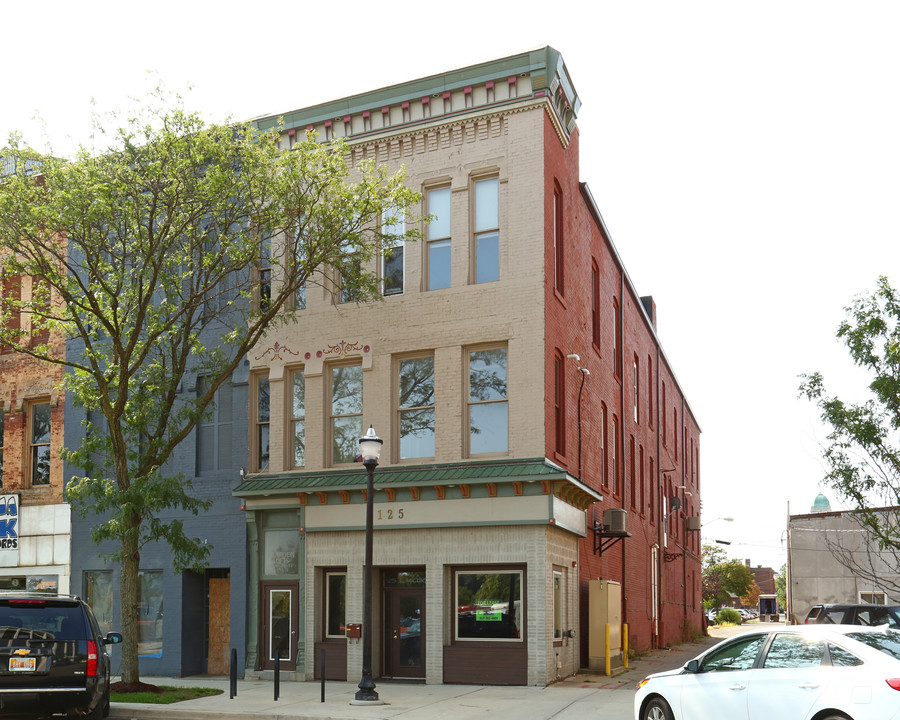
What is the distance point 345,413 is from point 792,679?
43.8 ft

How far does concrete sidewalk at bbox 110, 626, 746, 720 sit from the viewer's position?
1588cm

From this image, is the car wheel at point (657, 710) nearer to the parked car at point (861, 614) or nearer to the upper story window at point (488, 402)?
the upper story window at point (488, 402)

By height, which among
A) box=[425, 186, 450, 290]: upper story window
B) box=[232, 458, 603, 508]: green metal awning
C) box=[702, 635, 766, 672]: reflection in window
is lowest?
box=[702, 635, 766, 672]: reflection in window

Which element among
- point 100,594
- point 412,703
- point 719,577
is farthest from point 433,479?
point 719,577

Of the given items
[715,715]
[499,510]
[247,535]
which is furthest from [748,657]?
[247,535]

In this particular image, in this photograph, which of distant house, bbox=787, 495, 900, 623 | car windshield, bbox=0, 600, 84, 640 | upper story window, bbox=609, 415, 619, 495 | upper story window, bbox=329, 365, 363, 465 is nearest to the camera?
car windshield, bbox=0, 600, 84, 640

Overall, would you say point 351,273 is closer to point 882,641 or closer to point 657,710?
point 657,710

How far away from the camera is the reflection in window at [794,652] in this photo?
11000mm

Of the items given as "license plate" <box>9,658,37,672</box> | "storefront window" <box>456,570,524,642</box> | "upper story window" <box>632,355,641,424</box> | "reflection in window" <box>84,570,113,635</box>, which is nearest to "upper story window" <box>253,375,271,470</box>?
"reflection in window" <box>84,570,113,635</box>

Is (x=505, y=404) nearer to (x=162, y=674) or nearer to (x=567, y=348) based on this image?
(x=567, y=348)

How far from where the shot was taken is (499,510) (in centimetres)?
2017

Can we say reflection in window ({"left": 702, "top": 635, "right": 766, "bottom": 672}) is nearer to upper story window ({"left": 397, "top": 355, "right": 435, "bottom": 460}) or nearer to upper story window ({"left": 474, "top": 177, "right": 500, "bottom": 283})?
upper story window ({"left": 397, "top": 355, "right": 435, "bottom": 460})

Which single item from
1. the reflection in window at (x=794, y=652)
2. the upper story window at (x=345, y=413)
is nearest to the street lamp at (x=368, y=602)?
the upper story window at (x=345, y=413)

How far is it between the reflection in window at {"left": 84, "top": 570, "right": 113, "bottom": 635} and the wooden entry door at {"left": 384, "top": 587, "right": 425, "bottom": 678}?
737 centimetres
